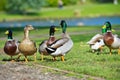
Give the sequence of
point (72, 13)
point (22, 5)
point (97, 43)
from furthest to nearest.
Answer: point (72, 13), point (22, 5), point (97, 43)

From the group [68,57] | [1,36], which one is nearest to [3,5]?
[1,36]

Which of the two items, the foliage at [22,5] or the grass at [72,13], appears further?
the foliage at [22,5]

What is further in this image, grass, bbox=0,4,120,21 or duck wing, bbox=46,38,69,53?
grass, bbox=0,4,120,21

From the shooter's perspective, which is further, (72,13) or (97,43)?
(72,13)

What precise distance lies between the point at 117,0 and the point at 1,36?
2442 inches

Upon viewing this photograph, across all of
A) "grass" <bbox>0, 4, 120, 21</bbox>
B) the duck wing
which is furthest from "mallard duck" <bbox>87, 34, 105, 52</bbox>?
"grass" <bbox>0, 4, 120, 21</bbox>

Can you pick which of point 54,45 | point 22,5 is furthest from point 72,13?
point 54,45

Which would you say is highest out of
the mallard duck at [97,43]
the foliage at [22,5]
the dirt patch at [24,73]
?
the foliage at [22,5]

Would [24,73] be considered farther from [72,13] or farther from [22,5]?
[72,13]

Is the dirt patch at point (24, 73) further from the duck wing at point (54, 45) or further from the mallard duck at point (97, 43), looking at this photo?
the mallard duck at point (97, 43)

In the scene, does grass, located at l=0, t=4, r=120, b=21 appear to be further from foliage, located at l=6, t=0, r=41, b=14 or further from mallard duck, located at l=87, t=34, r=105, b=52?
mallard duck, located at l=87, t=34, r=105, b=52

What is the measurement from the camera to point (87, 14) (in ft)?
236

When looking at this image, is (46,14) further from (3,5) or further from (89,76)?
(89,76)

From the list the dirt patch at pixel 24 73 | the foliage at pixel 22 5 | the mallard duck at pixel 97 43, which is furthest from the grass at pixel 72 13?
the dirt patch at pixel 24 73
